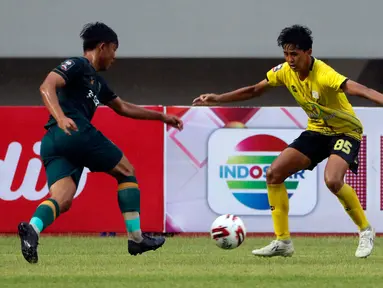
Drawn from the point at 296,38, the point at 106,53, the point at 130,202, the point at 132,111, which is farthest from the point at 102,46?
the point at 296,38

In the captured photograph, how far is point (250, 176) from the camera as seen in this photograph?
45.0 ft

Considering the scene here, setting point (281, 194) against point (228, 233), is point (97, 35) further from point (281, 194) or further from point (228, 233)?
point (281, 194)

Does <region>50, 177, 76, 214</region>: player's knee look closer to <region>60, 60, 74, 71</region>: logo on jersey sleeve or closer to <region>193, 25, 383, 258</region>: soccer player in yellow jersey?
<region>60, 60, 74, 71</region>: logo on jersey sleeve

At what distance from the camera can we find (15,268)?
889 centimetres

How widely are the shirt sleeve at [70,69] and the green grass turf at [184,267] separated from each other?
153 cm

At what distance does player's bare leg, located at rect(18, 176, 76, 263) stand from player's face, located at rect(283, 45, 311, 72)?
7.57ft

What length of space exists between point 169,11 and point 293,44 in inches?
324

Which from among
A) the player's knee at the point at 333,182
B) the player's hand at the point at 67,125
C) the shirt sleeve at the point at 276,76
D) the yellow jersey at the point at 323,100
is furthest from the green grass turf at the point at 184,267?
the shirt sleeve at the point at 276,76

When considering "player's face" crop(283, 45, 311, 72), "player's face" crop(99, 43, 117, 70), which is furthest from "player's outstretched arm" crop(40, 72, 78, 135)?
"player's face" crop(283, 45, 311, 72)

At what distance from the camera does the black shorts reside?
10.0 m

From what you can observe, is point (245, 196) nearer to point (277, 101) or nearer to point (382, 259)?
point (382, 259)

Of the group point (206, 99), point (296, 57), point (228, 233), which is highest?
point (296, 57)

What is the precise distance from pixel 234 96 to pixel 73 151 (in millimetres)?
2259

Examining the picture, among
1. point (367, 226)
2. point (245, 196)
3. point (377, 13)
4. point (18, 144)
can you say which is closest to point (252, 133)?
point (245, 196)
